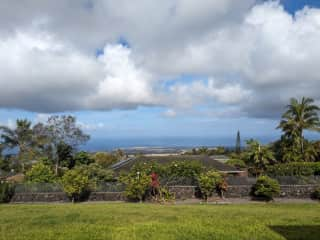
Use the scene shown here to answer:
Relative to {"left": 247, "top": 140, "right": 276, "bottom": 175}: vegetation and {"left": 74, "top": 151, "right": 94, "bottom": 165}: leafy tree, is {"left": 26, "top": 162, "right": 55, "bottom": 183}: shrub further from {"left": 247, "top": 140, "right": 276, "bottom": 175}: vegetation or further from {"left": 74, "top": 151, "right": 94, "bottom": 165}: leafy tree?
{"left": 247, "top": 140, "right": 276, "bottom": 175}: vegetation

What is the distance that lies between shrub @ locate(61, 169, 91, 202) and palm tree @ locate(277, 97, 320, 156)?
80.7 feet

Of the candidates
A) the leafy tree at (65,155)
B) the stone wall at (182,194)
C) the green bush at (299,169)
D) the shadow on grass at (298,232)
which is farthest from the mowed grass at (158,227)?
the leafy tree at (65,155)

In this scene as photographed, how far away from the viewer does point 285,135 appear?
34.5 meters

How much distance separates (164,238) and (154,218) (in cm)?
289

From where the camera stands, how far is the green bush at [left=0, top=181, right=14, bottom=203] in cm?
1753

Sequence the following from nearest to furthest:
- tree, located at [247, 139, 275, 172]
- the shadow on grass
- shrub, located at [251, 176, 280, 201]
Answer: the shadow on grass
shrub, located at [251, 176, 280, 201]
tree, located at [247, 139, 275, 172]

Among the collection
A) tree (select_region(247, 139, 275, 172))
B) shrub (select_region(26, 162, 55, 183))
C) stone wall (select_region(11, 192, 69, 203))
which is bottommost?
stone wall (select_region(11, 192, 69, 203))

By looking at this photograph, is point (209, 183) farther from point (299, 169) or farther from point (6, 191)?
point (299, 169)

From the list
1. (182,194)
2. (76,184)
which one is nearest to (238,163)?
(182,194)

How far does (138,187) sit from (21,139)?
2475 cm

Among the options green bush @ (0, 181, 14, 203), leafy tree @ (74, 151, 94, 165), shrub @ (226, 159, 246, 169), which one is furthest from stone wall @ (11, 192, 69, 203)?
shrub @ (226, 159, 246, 169)

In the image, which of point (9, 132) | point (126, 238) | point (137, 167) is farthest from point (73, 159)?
point (126, 238)

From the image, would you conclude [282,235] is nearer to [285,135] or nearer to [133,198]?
[133,198]

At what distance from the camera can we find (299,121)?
33.8 meters
